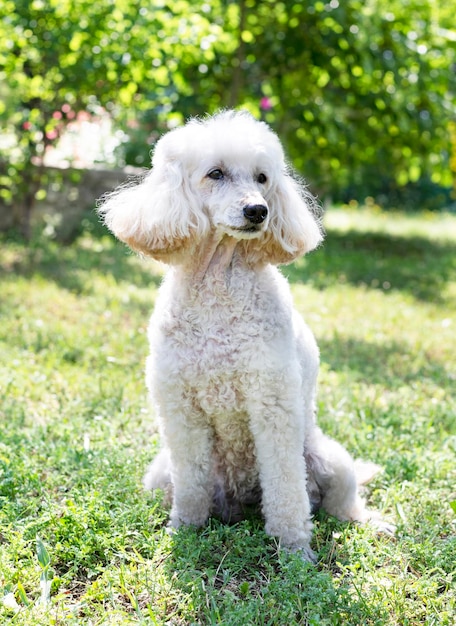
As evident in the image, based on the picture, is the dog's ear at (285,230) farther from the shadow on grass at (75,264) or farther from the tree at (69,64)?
the tree at (69,64)

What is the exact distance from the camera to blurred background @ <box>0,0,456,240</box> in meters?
6.90

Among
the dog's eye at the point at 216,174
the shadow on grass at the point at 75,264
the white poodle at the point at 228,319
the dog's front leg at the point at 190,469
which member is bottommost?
the shadow on grass at the point at 75,264

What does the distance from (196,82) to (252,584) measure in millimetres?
6972

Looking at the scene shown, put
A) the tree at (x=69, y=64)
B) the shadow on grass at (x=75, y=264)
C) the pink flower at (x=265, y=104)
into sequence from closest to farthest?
the shadow on grass at (x=75, y=264) < the tree at (x=69, y=64) < the pink flower at (x=265, y=104)

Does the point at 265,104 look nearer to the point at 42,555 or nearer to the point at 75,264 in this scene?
the point at 75,264

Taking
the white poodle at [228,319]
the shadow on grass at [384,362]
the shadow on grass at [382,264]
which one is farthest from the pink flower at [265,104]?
the white poodle at [228,319]

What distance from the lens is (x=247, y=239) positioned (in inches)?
98.2

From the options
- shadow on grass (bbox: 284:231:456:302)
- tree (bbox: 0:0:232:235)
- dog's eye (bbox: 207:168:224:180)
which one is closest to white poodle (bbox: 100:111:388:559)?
dog's eye (bbox: 207:168:224:180)

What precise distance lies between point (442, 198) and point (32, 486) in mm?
13913

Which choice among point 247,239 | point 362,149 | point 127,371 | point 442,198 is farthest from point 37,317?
point 442,198

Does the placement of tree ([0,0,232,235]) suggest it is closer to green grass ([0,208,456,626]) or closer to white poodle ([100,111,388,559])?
green grass ([0,208,456,626])

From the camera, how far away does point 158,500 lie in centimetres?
268

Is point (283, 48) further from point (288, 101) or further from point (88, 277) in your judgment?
point (88, 277)

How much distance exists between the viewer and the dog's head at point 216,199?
2.40 meters
